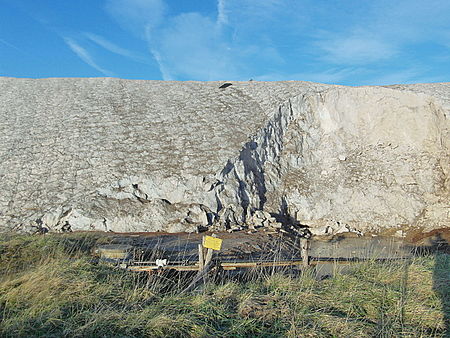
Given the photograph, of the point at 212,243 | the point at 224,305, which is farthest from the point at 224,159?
the point at 224,305

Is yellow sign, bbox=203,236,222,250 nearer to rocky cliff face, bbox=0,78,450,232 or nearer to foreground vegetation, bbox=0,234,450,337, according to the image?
foreground vegetation, bbox=0,234,450,337

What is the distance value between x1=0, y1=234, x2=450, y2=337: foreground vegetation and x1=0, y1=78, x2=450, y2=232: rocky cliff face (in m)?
6.53

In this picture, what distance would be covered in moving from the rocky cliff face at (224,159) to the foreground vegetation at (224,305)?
653 centimetres

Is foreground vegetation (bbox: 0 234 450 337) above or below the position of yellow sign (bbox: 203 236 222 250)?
below

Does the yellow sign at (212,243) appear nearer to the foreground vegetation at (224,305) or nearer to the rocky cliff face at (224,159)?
the foreground vegetation at (224,305)

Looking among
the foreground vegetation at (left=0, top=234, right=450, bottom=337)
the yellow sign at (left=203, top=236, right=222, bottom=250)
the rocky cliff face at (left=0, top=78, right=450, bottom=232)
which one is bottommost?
the foreground vegetation at (left=0, top=234, right=450, bottom=337)

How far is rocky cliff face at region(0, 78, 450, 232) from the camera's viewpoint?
14.1 metres

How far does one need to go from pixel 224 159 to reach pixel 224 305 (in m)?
10.5

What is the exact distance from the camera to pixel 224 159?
635 inches

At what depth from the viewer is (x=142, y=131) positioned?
1773 cm

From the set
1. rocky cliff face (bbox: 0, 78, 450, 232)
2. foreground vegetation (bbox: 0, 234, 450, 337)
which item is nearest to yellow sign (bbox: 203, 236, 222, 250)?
foreground vegetation (bbox: 0, 234, 450, 337)

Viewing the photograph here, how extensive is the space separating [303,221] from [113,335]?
1243 cm

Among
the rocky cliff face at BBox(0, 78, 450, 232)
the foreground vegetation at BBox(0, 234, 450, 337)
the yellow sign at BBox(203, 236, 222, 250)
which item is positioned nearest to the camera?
the foreground vegetation at BBox(0, 234, 450, 337)

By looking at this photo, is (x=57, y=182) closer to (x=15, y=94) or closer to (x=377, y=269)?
(x=15, y=94)
